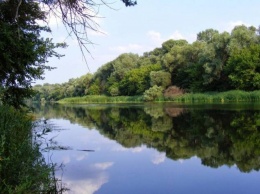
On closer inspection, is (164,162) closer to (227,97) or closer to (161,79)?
(227,97)

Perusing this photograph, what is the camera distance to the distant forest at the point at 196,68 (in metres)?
44.2

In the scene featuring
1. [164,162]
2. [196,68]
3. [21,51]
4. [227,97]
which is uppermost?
[196,68]

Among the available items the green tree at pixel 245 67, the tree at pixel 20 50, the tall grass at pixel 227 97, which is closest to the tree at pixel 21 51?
the tree at pixel 20 50

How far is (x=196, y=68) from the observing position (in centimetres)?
5259

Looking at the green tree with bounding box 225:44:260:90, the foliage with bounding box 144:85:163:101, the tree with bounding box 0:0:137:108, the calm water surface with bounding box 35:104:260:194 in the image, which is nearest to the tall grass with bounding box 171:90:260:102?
the green tree with bounding box 225:44:260:90

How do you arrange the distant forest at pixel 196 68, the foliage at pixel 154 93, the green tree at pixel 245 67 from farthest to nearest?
1. the foliage at pixel 154 93
2. the distant forest at pixel 196 68
3. the green tree at pixel 245 67

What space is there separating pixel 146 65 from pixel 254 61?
30.3 m

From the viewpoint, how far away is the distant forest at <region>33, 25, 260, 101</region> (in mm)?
44250

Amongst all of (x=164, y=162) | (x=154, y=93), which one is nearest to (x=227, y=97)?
(x=154, y=93)

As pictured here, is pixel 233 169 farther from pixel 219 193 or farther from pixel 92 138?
pixel 92 138

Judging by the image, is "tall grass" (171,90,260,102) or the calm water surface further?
"tall grass" (171,90,260,102)

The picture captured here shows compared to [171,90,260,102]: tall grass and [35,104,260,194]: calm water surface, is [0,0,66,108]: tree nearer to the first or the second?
[35,104,260,194]: calm water surface

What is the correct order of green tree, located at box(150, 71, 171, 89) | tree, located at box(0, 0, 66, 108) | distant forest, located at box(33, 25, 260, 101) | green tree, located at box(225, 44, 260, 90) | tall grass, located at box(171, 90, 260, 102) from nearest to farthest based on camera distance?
tree, located at box(0, 0, 66, 108) → tall grass, located at box(171, 90, 260, 102) → green tree, located at box(225, 44, 260, 90) → distant forest, located at box(33, 25, 260, 101) → green tree, located at box(150, 71, 171, 89)

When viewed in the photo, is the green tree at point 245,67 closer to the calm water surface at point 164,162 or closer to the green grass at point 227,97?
the green grass at point 227,97
